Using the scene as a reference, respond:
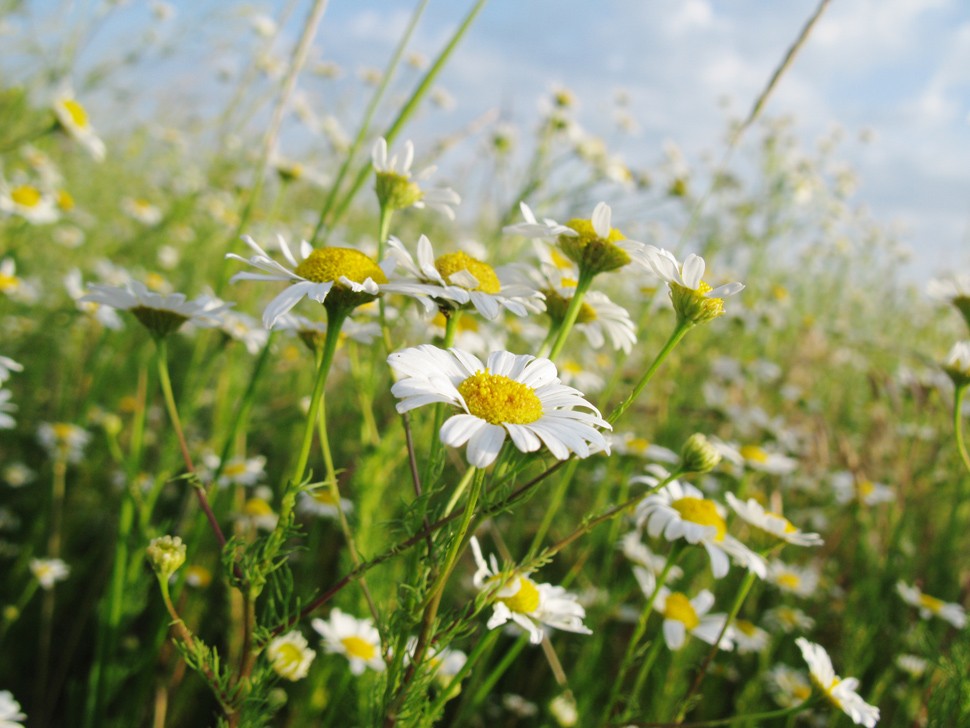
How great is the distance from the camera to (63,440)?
Result: 2320mm

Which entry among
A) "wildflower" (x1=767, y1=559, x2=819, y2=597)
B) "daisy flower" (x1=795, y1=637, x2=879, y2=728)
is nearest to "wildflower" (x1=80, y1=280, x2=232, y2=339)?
"daisy flower" (x1=795, y1=637, x2=879, y2=728)

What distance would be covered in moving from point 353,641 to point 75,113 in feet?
7.22

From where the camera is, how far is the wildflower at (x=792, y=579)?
7.54 feet

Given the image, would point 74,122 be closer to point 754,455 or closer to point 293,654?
point 293,654

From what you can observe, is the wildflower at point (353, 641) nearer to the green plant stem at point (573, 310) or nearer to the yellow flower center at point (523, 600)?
the yellow flower center at point (523, 600)

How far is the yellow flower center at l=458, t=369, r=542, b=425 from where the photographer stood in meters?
0.81

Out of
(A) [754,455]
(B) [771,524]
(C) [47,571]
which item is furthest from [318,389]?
(A) [754,455]

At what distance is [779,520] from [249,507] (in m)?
1.44

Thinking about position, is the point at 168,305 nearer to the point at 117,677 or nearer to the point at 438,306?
the point at 438,306

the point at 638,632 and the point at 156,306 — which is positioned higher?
the point at 156,306

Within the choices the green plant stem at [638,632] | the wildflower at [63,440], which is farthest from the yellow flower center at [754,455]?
the wildflower at [63,440]

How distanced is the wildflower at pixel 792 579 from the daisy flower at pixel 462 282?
169 centimetres

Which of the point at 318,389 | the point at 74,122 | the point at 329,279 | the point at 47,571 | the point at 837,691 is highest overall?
the point at 329,279

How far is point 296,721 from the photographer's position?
1658 millimetres
